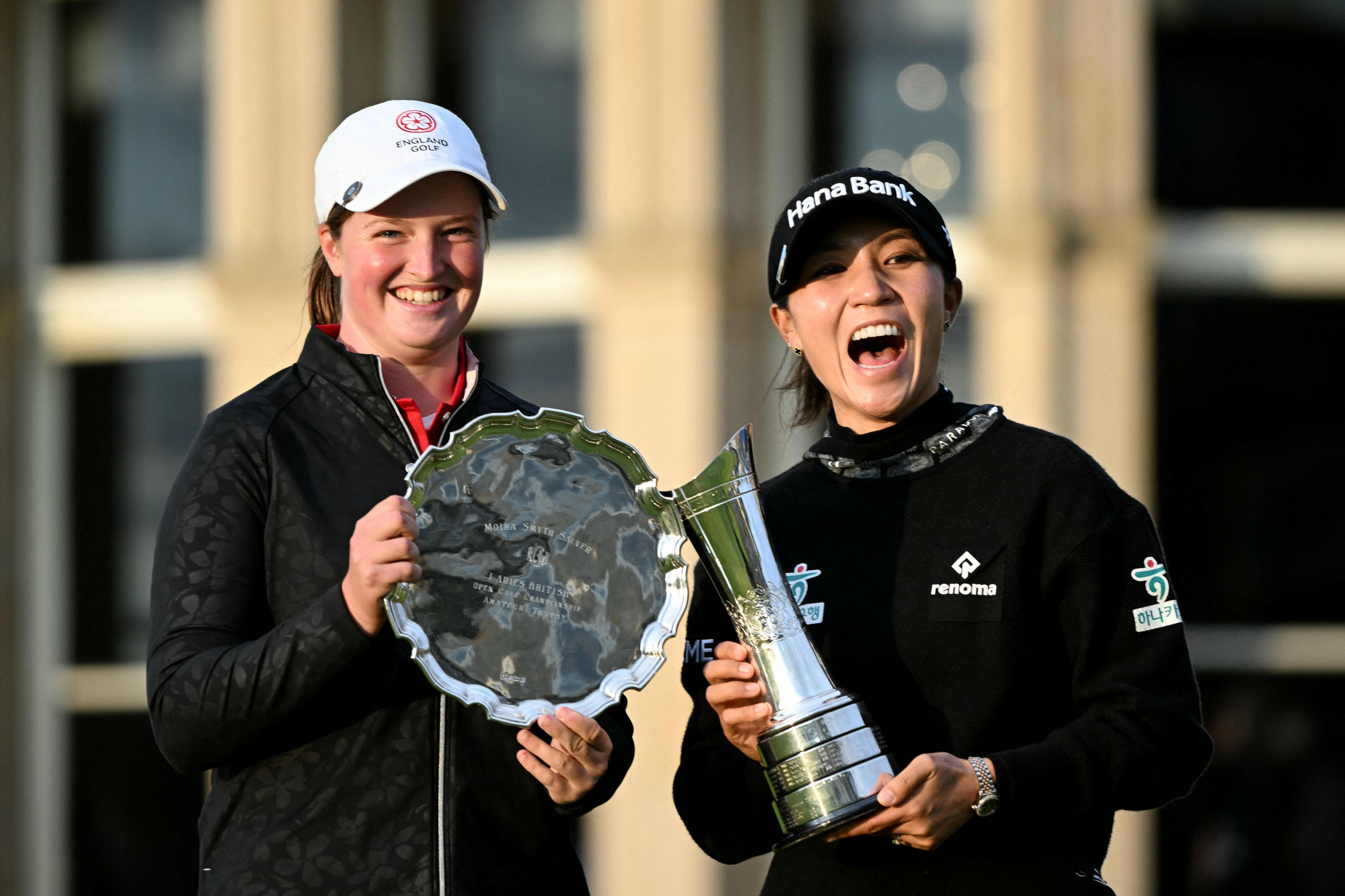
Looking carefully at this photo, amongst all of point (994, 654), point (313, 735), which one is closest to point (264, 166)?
point (313, 735)

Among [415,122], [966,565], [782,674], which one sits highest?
[415,122]

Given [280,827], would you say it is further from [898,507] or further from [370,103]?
[370,103]

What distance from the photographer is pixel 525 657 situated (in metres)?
2.33

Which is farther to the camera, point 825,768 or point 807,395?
point 807,395

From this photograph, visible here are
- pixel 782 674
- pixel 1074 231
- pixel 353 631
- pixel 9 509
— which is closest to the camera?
pixel 353 631

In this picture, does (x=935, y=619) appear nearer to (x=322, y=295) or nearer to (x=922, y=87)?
(x=322, y=295)

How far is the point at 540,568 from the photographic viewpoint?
7.78 feet

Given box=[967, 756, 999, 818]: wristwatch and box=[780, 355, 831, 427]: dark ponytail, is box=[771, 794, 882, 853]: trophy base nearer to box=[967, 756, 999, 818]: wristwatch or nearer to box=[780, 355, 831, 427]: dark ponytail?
box=[967, 756, 999, 818]: wristwatch

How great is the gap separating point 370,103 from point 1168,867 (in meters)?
4.57

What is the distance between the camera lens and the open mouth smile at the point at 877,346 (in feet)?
8.21

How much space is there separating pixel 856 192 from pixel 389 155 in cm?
73

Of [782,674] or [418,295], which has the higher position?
[418,295]

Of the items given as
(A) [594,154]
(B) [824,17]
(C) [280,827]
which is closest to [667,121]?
(A) [594,154]

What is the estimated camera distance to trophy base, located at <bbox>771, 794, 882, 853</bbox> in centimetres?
215
